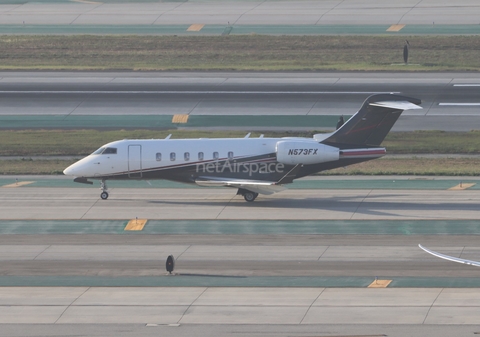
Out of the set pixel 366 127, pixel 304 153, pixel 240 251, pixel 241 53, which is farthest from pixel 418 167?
pixel 241 53

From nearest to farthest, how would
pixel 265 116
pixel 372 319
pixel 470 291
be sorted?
pixel 372 319 → pixel 470 291 → pixel 265 116

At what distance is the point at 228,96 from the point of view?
65938 millimetres

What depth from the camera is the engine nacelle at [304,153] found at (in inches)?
1620

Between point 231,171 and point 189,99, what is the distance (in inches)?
965

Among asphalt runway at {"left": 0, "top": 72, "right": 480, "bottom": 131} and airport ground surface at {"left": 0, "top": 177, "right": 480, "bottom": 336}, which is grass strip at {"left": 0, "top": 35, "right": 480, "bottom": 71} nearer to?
asphalt runway at {"left": 0, "top": 72, "right": 480, "bottom": 131}

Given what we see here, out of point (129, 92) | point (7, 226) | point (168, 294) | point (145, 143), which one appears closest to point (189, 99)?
point (129, 92)

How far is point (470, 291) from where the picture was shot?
2786cm

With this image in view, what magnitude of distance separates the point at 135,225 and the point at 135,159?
5.47 metres

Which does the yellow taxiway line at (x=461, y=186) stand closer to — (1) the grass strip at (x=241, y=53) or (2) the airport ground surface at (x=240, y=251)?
(2) the airport ground surface at (x=240, y=251)

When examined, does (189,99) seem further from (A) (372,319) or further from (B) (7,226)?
(A) (372,319)

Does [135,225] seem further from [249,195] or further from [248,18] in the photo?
[248,18]

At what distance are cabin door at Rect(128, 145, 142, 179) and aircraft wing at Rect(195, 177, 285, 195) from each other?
3.11 meters

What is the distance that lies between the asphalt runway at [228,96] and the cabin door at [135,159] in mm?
16693

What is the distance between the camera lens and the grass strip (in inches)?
3012
